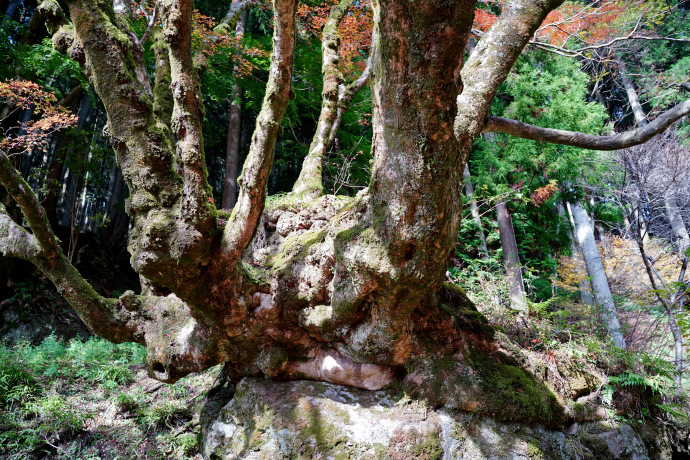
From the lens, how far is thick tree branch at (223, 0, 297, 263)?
9.11 feet

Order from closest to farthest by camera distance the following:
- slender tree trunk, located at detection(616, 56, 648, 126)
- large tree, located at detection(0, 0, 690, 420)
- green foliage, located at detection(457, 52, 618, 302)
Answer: large tree, located at detection(0, 0, 690, 420) < green foliage, located at detection(457, 52, 618, 302) < slender tree trunk, located at detection(616, 56, 648, 126)

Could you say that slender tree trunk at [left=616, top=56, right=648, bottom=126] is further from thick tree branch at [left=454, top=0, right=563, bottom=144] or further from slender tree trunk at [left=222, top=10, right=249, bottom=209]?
slender tree trunk at [left=222, top=10, right=249, bottom=209]

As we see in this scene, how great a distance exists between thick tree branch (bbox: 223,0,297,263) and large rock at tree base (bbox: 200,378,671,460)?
1447 millimetres

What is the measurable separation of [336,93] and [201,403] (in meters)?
4.54

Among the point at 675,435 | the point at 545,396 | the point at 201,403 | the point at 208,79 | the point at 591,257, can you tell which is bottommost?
the point at 201,403

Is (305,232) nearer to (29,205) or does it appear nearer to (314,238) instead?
(314,238)

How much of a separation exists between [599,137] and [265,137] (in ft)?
10.9

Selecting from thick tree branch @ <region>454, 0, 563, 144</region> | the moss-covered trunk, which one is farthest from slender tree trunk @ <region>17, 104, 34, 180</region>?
thick tree branch @ <region>454, 0, 563, 144</region>

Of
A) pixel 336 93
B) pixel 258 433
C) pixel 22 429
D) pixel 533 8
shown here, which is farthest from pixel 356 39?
pixel 22 429

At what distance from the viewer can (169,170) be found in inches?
122

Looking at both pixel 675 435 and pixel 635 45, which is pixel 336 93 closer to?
pixel 675 435

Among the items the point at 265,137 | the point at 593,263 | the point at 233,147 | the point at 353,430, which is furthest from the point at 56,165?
the point at 593,263

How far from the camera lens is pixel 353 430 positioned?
3373mm

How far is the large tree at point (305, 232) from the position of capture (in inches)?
91.4
